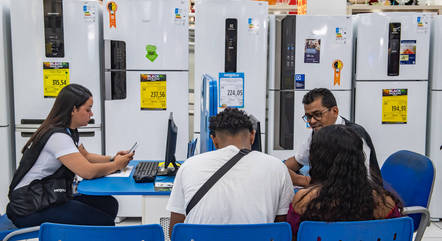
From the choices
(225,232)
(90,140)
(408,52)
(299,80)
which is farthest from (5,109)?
(408,52)

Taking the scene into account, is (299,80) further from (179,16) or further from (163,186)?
(163,186)

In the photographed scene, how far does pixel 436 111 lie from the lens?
4227 mm

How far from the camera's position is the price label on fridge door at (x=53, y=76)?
158 inches

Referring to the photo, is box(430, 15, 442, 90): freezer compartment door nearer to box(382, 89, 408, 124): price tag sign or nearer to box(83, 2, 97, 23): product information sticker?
box(382, 89, 408, 124): price tag sign

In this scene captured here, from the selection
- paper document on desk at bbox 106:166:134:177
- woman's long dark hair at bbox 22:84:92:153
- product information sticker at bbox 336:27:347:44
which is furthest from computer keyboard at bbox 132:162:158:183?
product information sticker at bbox 336:27:347:44

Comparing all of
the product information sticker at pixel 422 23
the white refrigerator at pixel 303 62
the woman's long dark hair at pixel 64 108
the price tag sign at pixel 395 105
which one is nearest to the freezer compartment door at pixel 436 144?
the price tag sign at pixel 395 105

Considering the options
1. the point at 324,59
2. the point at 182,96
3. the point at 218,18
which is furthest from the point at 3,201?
the point at 324,59

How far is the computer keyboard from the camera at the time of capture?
2.55 meters

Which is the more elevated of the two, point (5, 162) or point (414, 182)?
point (414, 182)

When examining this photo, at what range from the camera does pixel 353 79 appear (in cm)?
436

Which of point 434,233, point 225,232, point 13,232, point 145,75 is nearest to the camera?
point 225,232

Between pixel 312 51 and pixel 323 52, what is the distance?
106 millimetres

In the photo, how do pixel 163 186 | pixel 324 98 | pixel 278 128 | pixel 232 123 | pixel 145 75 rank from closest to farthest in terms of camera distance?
pixel 232 123 < pixel 163 186 < pixel 324 98 < pixel 145 75 < pixel 278 128

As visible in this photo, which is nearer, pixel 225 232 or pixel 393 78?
pixel 225 232
